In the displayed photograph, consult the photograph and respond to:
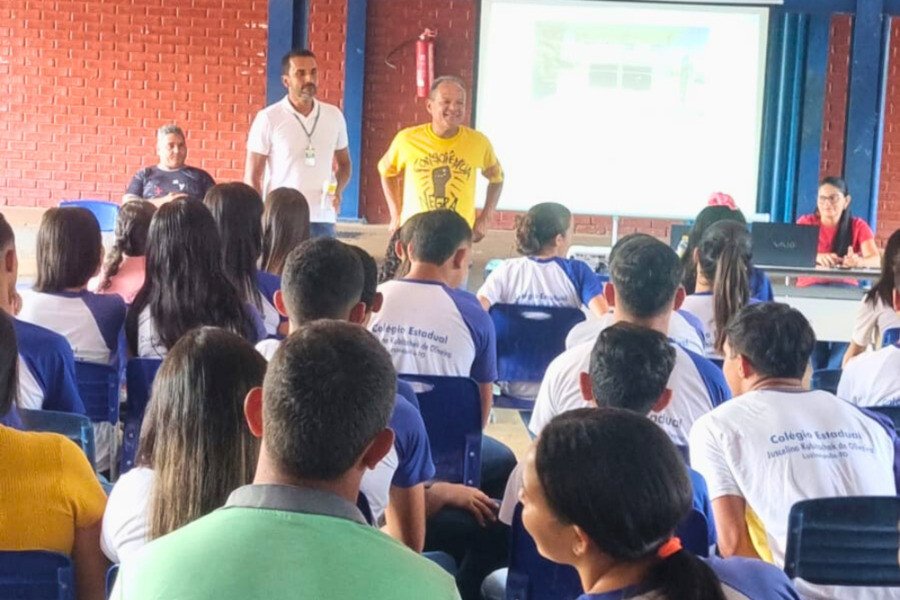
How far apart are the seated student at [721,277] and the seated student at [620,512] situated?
266cm

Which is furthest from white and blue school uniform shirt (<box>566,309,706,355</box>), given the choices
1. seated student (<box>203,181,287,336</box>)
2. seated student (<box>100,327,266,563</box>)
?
seated student (<box>100,327,266,563</box>)

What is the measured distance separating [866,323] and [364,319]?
203cm

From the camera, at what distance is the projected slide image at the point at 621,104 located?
7.47 metres

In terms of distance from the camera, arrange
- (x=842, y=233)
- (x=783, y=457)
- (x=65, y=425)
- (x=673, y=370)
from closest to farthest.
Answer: (x=783, y=457), (x=65, y=425), (x=673, y=370), (x=842, y=233)

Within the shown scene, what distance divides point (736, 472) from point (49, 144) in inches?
394

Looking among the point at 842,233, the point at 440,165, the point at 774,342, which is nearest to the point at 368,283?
the point at 774,342

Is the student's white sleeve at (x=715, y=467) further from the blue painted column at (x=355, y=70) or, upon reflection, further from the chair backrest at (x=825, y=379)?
the blue painted column at (x=355, y=70)

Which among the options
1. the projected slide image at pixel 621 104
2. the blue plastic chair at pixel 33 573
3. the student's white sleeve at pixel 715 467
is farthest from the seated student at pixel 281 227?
the projected slide image at pixel 621 104

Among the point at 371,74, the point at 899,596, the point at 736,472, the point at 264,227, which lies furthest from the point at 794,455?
the point at 371,74

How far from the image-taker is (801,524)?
2.17 meters

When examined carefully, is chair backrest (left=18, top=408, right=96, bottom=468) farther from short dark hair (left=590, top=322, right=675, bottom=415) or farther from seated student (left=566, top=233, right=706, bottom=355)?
seated student (left=566, top=233, right=706, bottom=355)

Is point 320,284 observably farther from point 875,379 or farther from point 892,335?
point 892,335

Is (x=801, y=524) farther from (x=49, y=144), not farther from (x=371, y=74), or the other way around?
(x=49, y=144)

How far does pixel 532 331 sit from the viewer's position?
13.6 feet
